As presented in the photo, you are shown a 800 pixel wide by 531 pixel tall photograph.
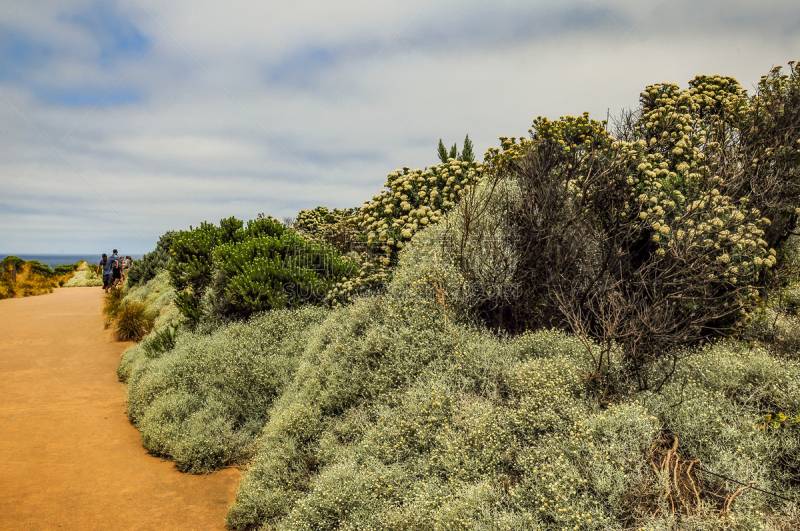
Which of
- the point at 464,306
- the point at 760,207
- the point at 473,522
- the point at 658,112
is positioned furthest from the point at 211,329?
the point at 760,207

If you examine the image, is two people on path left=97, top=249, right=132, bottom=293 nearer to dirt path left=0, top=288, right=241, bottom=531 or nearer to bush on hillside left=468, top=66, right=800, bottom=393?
dirt path left=0, top=288, right=241, bottom=531

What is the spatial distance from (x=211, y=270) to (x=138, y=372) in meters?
3.00

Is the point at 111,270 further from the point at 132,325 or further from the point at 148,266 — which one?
the point at 132,325

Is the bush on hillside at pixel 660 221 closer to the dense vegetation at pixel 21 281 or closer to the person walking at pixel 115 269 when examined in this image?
the person walking at pixel 115 269

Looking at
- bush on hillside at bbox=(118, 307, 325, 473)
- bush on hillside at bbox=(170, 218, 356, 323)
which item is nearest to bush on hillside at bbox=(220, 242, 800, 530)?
bush on hillside at bbox=(118, 307, 325, 473)

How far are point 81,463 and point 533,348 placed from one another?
6.34 meters

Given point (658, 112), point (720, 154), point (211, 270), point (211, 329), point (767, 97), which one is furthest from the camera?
point (211, 270)

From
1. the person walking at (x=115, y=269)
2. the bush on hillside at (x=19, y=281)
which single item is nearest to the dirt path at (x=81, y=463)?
the person walking at (x=115, y=269)

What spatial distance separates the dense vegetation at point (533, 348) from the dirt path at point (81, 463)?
1.38ft

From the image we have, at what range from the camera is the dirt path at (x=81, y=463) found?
5.07m

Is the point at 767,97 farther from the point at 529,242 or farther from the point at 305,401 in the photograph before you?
the point at 305,401

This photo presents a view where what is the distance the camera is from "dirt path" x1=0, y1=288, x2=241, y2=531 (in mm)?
5066

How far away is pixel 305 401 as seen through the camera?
6047 mm

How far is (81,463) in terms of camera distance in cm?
621
